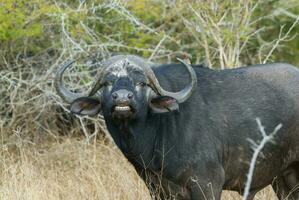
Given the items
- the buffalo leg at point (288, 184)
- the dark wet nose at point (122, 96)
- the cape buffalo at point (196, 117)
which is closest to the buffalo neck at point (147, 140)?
the cape buffalo at point (196, 117)

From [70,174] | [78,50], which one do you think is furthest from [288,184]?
[78,50]

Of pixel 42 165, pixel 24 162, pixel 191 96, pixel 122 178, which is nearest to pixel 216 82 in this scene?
pixel 191 96

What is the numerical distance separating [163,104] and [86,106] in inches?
24.0

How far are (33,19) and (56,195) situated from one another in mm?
2839

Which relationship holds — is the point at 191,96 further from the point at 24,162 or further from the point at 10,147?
the point at 10,147

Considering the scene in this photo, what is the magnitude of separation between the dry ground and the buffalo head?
1.11 metres

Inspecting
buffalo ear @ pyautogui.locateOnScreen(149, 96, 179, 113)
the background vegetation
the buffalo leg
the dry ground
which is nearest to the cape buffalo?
buffalo ear @ pyautogui.locateOnScreen(149, 96, 179, 113)

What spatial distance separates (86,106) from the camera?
643cm

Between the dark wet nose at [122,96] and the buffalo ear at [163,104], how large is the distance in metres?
0.41

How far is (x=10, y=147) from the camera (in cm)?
1002

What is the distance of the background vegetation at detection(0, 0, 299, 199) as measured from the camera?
9.03 metres

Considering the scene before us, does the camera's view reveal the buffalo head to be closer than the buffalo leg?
Yes

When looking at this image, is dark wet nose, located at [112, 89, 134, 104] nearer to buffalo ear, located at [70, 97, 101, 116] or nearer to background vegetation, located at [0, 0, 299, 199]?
buffalo ear, located at [70, 97, 101, 116]

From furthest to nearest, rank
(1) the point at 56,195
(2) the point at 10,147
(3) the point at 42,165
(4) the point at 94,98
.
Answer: (2) the point at 10,147, (3) the point at 42,165, (1) the point at 56,195, (4) the point at 94,98
